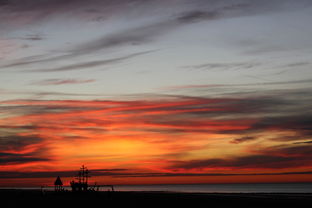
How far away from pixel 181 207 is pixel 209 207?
3.24 meters

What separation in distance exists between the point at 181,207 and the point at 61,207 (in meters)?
13.8

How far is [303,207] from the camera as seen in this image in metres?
51.1

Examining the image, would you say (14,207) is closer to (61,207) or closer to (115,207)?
(61,207)

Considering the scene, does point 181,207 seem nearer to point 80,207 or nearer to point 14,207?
point 80,207

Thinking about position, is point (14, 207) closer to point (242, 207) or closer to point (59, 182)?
point (242, 207)

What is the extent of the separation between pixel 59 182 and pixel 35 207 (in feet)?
203

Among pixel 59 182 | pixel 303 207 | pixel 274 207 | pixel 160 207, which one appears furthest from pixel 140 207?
pixel 59 182

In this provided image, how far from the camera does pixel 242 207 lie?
50.8 metres

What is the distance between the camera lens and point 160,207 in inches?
1991

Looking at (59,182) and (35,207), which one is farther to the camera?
(59,182)

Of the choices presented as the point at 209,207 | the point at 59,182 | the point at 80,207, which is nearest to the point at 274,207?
the point at 209,207

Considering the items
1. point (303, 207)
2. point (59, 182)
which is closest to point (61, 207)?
point (303, 207)

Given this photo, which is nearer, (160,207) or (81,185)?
(160,207)

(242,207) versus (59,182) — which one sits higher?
(59,182)
